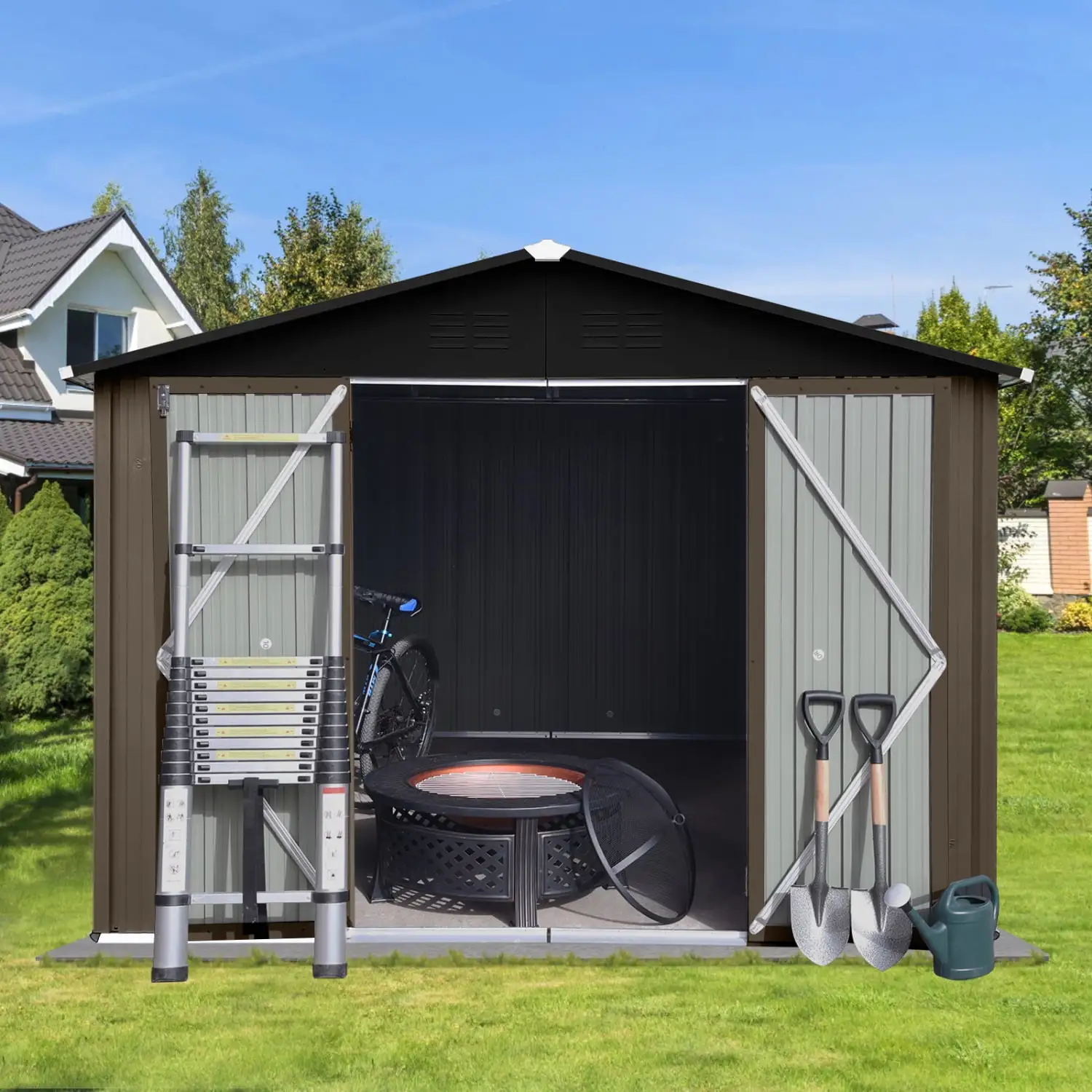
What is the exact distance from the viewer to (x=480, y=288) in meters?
5.60

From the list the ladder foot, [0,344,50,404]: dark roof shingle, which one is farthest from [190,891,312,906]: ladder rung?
[0,344,50,404]: dark roof shingle

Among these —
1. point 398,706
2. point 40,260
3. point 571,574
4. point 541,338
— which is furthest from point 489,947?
point 40,260

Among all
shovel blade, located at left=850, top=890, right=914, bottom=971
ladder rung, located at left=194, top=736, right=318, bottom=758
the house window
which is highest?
the house window

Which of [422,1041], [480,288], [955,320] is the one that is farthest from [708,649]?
[955,320]

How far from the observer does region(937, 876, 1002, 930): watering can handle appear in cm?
533

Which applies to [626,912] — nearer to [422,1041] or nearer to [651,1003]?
[651,1003]

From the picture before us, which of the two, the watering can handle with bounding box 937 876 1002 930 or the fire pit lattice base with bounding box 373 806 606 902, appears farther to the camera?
the fire pit lattice base with bounding box 373 806 606 902

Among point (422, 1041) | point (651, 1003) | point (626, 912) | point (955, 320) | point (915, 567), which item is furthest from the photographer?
point (955, 320)

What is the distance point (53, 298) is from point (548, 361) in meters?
11.4

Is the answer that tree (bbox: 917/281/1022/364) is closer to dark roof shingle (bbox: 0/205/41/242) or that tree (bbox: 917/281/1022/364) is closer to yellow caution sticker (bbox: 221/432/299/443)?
dark roof shingle (bbox: 0/205/41/242)

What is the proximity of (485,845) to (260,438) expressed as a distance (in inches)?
77.9

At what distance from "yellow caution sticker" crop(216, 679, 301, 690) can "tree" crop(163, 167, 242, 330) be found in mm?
27870

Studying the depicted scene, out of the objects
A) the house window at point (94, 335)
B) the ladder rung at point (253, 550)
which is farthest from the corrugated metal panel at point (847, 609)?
the house window at point (94, 335)

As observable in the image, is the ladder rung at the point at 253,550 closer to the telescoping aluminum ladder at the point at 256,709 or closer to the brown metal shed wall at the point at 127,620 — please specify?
the telescoping aluminum ladder at the point at 256,709
